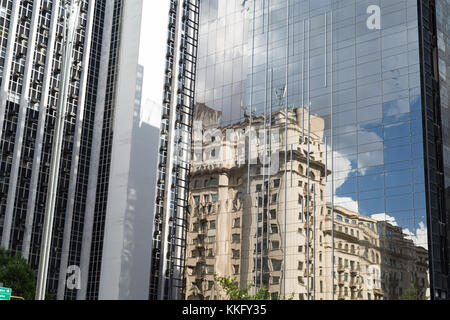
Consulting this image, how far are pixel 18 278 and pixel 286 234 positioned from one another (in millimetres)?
28718

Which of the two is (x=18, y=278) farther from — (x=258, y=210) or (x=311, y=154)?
(x=311, y=154)

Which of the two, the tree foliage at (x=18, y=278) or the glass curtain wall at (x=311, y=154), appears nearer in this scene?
the glass curtain wall at (x=311, y=154)

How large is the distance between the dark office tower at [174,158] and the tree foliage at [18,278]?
20994 mm

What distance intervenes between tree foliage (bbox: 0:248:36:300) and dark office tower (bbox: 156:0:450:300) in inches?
803

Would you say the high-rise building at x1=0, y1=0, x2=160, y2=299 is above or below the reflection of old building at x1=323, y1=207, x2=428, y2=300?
above

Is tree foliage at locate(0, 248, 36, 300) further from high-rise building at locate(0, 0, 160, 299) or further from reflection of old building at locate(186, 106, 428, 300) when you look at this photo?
reflection of old building at locate(186, 106, 428, 300)

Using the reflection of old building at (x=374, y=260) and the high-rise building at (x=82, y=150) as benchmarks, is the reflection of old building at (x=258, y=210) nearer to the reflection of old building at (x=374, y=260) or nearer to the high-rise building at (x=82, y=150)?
the reflection of old building at (x=374, y=260)

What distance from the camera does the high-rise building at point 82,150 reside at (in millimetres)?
78375

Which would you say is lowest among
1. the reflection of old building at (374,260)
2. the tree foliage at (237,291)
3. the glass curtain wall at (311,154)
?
the tree foliage at (237,291)

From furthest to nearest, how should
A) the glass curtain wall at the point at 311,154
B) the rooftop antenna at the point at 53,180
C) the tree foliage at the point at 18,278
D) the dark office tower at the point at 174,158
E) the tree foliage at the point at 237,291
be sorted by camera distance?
the dark office tower at the point at 174,158
the tree foliage at the point at 18,278
the glass curtain wall at the point at 311,154
the tree foliage at the point at 237,291
the rooftop antenna at the point at 53,180

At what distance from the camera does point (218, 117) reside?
78.5 metres

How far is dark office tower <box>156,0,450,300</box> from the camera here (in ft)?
193

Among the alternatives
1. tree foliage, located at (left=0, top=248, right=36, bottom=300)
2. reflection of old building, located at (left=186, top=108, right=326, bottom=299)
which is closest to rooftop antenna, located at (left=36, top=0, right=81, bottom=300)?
tree foliage, located at (left=0, top=248, right=36, bottom=300)

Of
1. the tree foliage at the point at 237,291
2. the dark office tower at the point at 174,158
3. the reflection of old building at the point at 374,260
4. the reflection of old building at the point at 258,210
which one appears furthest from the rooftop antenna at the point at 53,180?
the dark office tower at the point at 174,158
